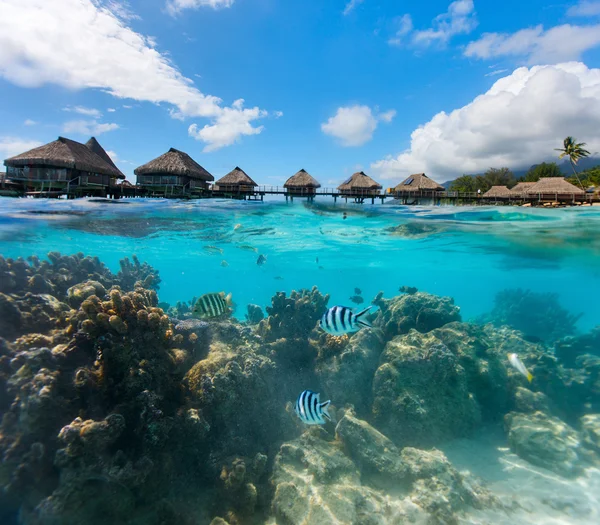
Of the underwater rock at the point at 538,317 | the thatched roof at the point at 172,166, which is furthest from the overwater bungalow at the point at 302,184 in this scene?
the underwater rock at the point at 538,317

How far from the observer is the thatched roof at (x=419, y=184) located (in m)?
29.1

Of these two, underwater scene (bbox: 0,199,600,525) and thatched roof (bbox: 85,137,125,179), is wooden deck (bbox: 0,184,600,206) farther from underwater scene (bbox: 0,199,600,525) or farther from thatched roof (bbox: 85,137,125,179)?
underwater scene (bbox: 0,199,600,525)

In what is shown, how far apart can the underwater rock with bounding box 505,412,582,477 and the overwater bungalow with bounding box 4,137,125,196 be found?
23.5 meters

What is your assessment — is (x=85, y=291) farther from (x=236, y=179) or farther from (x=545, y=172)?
(x=545, y=172)

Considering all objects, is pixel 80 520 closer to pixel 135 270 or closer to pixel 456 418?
pixel 456 418

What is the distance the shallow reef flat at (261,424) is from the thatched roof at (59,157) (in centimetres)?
1278

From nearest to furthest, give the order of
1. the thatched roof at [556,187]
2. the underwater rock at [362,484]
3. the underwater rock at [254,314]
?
the underwater rock at [362,484], the underwater rock at [254,314], the thatched roof at [556,187]

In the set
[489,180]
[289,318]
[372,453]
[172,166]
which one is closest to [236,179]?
[172,166]

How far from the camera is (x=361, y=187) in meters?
28.3

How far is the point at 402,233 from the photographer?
72.1ft

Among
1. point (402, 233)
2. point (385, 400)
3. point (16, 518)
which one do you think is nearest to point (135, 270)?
point (16, 518)

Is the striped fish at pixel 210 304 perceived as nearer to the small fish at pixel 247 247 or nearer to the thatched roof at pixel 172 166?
the thatched roof at pixel 172 166

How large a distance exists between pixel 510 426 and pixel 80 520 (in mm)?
9479

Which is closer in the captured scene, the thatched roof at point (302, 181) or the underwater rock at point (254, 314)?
the underwater rock at point (254, 314)
